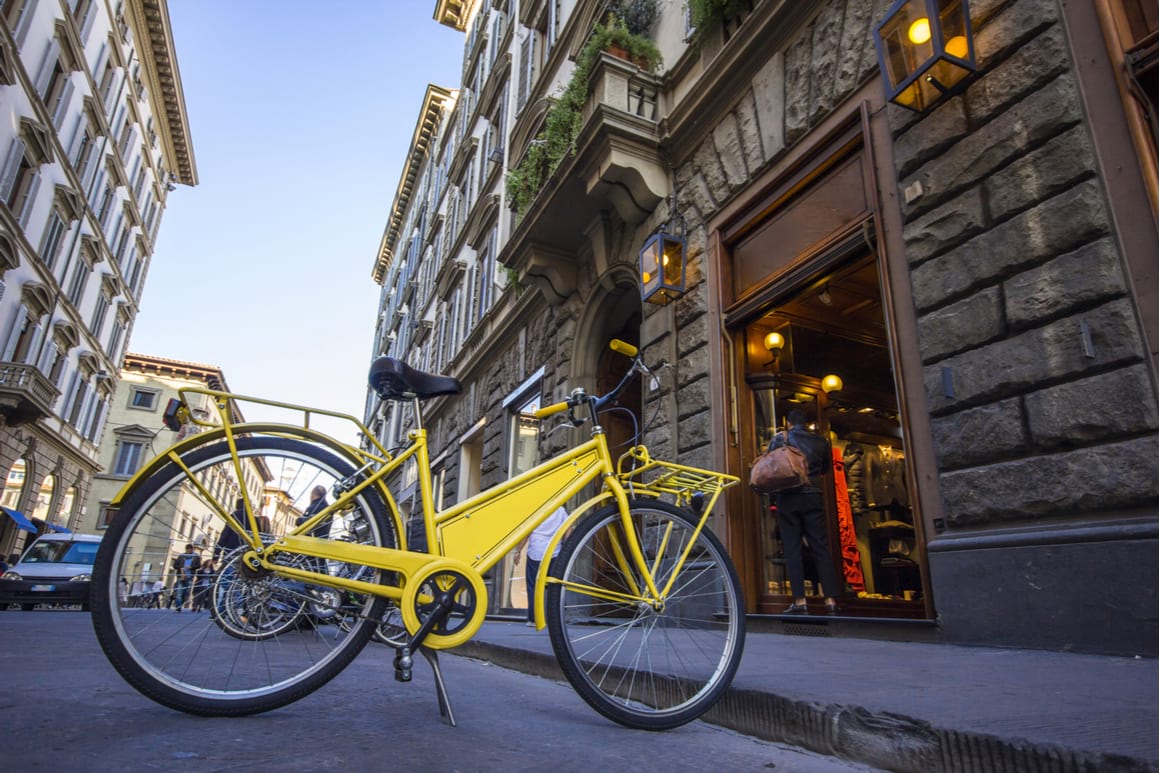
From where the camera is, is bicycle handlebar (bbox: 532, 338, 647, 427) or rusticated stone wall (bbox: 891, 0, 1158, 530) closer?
bicycle handlebar (bbox: 532, 338, 647, 427)

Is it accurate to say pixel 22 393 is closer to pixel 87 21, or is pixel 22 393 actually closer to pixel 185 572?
pixel 87 21

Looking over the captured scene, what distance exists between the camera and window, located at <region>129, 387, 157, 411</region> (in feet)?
136

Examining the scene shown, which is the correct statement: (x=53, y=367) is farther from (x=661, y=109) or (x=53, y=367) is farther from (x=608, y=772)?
(x=608, y=772)

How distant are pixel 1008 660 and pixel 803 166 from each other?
13.8 ft

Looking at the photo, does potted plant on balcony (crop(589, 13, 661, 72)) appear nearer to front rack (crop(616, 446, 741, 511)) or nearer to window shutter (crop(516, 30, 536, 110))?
window shutter (crop(516, 30, 536, 110))

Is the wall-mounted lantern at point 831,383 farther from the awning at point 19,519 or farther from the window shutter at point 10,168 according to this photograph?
the awning at point 19,519

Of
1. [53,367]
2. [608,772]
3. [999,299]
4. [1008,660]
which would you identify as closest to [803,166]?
[999,299]

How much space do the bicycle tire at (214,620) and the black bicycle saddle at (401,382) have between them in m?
0.32

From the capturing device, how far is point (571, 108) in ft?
28.6

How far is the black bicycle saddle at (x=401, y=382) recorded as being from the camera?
8.11 feet

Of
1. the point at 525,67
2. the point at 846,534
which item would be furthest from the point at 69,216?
the point at 846,534

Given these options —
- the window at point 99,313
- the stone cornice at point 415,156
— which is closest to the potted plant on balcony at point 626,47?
the stone cornice at point 415,156

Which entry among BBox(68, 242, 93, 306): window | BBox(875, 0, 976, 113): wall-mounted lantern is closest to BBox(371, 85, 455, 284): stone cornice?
BBox(68, 242, 93, 306): window

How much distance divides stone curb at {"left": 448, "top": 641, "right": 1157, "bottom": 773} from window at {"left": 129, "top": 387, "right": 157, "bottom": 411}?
47.4 metres
